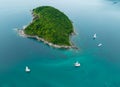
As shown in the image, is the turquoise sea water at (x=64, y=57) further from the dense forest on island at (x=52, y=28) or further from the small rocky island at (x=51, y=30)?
the dense forest on island at (x=52, y=28)

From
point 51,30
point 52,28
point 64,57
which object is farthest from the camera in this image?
point 52,28

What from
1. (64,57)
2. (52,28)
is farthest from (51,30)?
(64,57)

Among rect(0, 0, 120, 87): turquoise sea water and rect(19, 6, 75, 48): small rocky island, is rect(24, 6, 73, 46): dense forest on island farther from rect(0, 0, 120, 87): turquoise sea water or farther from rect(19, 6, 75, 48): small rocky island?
rect(0, 0, 120, 87): turquoise sea water

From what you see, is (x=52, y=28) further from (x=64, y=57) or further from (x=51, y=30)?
(x=64, y=57)

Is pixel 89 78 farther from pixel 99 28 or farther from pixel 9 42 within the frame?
pixel 99 28

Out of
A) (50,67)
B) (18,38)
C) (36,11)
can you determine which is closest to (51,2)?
(36,11)

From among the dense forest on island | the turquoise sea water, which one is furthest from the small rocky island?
the turquoise sea water

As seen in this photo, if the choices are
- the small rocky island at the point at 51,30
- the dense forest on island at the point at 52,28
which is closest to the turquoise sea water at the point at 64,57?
the small rocky island at the point at 51,30

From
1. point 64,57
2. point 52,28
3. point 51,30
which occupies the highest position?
point 52,28
